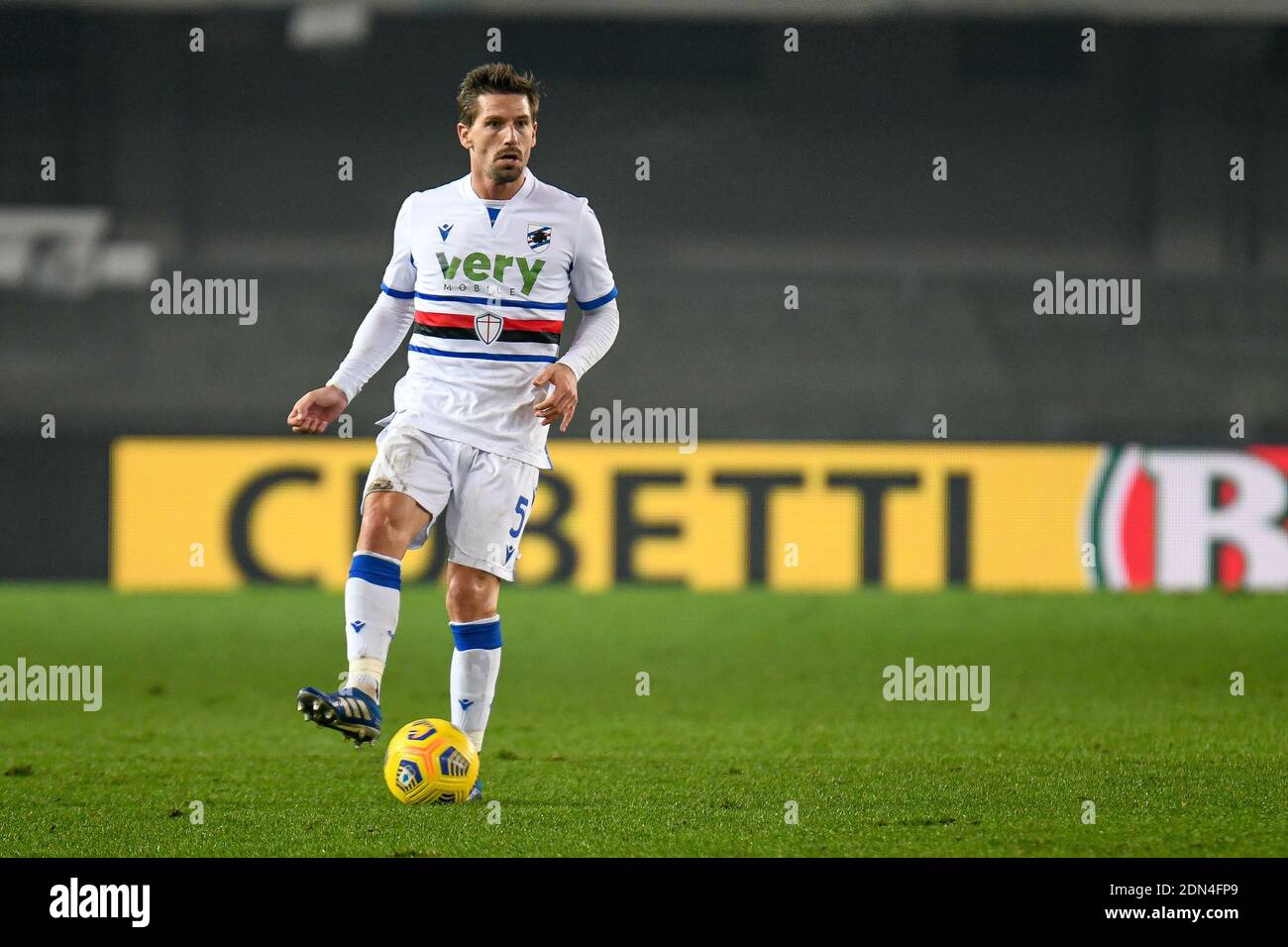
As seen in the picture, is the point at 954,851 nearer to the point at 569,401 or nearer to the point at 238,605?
the point at 569,401

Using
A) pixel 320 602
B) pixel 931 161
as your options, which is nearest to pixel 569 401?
pixel 320 602

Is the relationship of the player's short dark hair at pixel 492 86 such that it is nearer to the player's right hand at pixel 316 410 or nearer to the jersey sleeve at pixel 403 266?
the jersey sleeve at pixel 403 266

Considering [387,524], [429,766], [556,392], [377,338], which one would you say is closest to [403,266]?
[377,338]

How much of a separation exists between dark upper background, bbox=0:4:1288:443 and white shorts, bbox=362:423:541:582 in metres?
8.75

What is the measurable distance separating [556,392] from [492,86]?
79 cm

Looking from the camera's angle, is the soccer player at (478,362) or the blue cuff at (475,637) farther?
the blue cuff at (475,637)

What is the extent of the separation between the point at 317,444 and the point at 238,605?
1.23m

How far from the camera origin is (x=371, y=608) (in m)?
4.19

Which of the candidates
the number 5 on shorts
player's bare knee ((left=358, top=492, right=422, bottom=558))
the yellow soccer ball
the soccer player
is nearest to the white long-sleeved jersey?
the soccer player

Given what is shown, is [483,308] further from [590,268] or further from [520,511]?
[520,511]

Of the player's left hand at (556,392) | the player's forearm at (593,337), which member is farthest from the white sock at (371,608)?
the player's forearm at (593,337)

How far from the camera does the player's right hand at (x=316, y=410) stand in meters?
4.30

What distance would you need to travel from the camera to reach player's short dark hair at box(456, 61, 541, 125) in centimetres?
435

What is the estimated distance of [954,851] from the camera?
3748mm
